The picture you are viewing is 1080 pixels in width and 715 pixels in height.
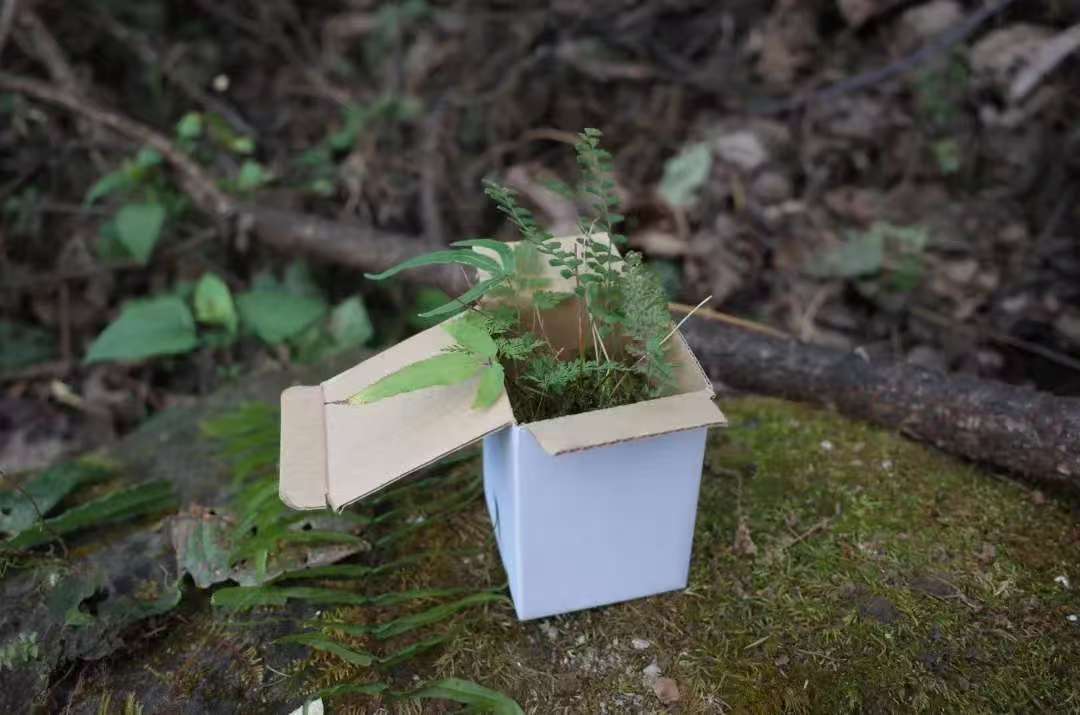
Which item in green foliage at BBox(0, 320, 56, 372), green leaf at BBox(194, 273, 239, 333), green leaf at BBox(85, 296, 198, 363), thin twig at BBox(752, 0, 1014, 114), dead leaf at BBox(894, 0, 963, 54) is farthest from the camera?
dead leaf at BBox(894, 0, 963, 54)

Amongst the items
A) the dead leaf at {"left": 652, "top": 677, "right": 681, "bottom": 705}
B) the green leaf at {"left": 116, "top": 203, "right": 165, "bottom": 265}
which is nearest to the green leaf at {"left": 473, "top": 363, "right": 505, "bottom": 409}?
the dead leaf at {"left": 652, "top": 677, "right": 681, "bottom": 705}

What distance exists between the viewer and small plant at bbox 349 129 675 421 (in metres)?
1.23

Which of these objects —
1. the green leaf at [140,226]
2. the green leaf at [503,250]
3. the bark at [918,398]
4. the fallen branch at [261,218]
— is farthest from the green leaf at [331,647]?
the green leaf at [140,226]

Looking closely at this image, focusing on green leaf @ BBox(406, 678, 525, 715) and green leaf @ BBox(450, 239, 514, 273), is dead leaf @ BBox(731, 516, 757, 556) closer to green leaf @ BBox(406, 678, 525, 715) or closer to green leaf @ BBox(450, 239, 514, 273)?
green leaf @ BBox(406, 678, 525, 715)

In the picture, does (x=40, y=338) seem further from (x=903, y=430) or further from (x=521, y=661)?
(x=903, y=430)

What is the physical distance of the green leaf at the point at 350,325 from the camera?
102 inches

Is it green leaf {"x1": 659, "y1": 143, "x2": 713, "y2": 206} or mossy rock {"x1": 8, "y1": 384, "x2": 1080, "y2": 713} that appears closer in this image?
mossy rock {"x1": 8, "y1": 384, "x2": 1080, "y2": 713}

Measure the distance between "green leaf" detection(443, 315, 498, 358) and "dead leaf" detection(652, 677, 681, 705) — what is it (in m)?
0.59

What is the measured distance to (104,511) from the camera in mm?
1656

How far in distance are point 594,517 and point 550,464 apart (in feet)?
0.48

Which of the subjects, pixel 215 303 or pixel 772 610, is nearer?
pixel 772 610

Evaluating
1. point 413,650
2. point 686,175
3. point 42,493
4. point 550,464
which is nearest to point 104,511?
point 42,493

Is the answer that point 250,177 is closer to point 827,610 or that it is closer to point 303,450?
point 303,450

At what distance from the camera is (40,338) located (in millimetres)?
2951
